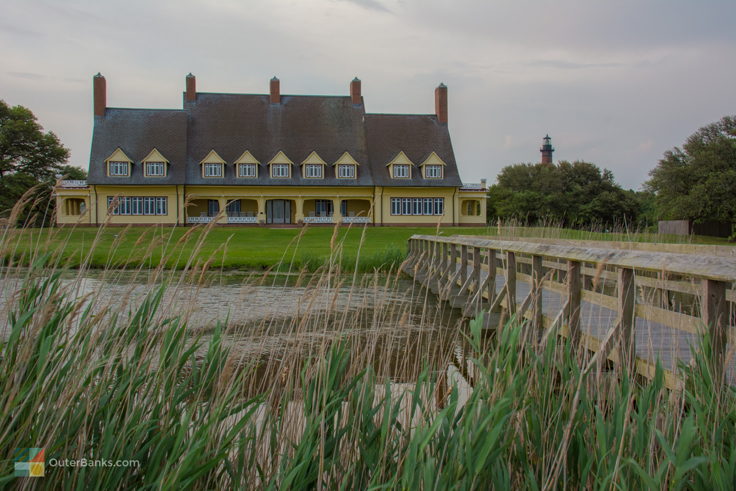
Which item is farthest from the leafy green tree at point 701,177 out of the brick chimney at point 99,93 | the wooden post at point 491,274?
the brick chimney at point 99,93

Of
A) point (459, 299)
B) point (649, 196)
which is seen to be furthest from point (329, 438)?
point (649, 196)

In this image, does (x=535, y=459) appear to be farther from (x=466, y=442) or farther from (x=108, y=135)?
(x=108, y=135)

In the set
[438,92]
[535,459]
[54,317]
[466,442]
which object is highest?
[438,92]

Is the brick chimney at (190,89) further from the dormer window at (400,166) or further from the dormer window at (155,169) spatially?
the dormer window at (400,166)

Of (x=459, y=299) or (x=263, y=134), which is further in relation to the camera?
(x=263, y=134)

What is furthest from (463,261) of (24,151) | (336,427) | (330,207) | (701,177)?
(24,151)

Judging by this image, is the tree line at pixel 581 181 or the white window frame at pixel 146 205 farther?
the white window frame at pixel 146 205

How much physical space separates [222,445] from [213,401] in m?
0.53

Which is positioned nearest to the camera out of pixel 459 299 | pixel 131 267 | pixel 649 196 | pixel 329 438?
pixel 329 438

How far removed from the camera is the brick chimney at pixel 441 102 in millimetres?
43750

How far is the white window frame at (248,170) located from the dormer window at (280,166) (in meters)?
1.09

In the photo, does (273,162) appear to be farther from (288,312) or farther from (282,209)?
(288,312)

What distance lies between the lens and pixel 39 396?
2367 millimetres

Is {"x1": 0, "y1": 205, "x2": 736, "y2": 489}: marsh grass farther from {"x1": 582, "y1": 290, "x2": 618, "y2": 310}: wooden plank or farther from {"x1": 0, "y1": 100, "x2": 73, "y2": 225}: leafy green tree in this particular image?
{"x1": 0, "y1": 100, "x2": 73, "y2": 225}: leafy green tree
